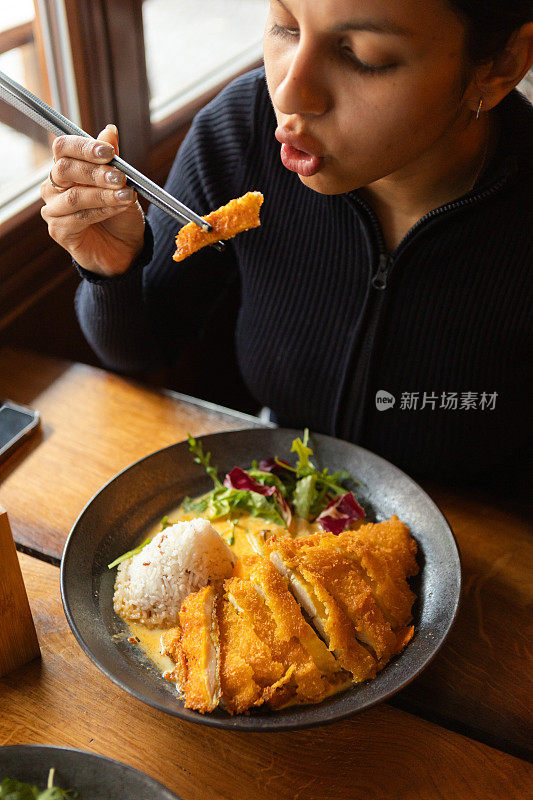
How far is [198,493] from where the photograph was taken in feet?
5.07

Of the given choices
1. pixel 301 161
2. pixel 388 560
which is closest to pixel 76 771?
pixel 388 560

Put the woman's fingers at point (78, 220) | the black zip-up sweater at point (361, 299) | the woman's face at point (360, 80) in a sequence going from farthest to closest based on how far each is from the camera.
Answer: the black zip-up sweater at point (361, 299) → the woman's fingers at point (78, 220) → the woman's face at point (360, 80)

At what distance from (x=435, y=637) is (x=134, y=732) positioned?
0.51 m

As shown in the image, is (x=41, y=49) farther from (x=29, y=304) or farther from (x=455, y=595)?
(x=455, y=595)

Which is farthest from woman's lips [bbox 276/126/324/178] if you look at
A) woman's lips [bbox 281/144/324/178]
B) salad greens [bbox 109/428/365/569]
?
salad greens [bbox 109/428/365/569]

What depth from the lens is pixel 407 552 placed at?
4.35 feet

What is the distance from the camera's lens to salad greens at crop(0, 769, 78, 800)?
36.8 inches

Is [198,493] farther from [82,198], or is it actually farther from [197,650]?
[82,198]

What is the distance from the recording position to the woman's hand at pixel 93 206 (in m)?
1.19

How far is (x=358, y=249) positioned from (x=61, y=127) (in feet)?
2.45

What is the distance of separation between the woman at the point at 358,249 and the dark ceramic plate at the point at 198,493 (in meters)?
0.27

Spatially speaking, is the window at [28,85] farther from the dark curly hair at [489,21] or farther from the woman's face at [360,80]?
the dark curly hair at [489,21]

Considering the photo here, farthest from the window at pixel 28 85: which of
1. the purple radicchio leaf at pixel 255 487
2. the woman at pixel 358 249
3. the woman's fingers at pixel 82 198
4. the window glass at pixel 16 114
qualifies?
the purple radicchio leaf at pixel 255 487

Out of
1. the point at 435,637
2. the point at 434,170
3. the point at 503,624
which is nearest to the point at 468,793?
the point at 435,637
